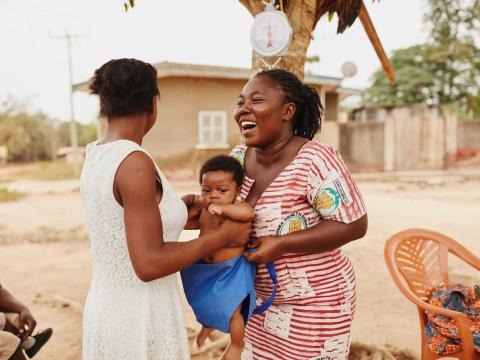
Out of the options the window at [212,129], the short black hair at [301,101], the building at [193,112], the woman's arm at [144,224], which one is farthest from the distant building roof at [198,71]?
the woman's arm at [144,224]

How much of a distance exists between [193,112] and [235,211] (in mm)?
13748

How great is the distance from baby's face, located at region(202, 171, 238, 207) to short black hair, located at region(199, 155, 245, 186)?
18 mm

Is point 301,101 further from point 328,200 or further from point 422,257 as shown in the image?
point 422,257

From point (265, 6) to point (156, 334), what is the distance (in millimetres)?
2376

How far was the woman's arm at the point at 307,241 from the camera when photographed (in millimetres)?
1687

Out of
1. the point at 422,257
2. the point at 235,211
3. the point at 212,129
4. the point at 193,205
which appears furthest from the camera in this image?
the point at 212,129

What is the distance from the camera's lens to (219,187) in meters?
1.79

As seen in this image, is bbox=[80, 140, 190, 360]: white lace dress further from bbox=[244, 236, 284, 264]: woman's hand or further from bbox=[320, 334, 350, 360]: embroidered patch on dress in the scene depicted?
bbox=[320, 334, 350, 360]: embroidered patch on dress

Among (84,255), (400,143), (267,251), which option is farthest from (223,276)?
(400,143)

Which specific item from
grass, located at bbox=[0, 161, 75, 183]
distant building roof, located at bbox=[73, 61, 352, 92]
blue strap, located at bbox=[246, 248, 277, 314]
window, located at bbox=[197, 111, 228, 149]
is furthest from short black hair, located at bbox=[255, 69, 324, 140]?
grass, located at bbox=[0, 161, 75, 183]

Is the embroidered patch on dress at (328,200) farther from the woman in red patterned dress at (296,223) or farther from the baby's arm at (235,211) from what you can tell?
the baby's arm at (235,211)

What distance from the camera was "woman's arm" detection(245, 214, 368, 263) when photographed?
66.4 inches

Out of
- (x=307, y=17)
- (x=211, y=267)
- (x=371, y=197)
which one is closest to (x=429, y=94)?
(x=371, y=197)

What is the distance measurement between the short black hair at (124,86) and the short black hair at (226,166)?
0.39 metres
